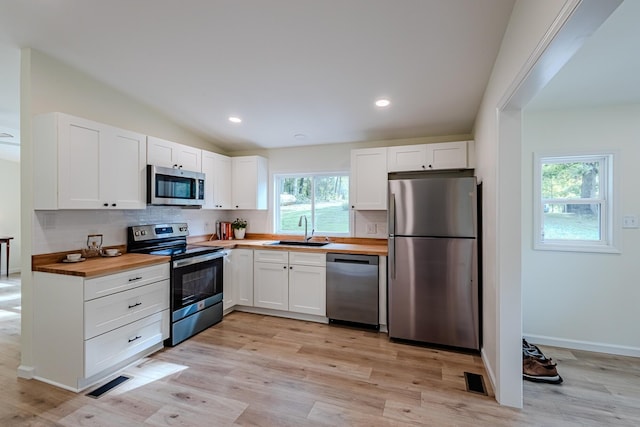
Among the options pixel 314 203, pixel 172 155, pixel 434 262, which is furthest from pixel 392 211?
pixel 172 155

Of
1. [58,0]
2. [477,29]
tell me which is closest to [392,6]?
[477,29]

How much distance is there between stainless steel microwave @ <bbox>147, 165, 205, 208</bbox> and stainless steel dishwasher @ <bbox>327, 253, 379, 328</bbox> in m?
1.76

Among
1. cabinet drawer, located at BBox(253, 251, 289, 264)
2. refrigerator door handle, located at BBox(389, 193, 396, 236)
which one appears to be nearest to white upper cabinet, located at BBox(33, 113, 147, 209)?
cabinet drawer, located at BBox(253, 251, 289, 264)

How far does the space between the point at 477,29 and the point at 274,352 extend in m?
3.07

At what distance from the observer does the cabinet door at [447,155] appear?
3.34m

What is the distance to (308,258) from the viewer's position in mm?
3549

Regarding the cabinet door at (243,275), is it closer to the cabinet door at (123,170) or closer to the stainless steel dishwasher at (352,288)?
the stainless steel dishwasher at (352,288)

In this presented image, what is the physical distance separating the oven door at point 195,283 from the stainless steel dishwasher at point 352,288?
1319 mm

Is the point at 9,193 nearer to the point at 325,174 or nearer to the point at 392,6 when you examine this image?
the point at 325,174

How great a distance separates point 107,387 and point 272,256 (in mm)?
1960

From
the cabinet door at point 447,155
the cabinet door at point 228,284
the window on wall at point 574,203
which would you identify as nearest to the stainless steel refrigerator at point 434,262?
the cabinet door at point 447,155

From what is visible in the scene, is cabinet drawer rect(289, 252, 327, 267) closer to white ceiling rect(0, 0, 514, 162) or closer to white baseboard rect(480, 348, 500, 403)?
white ceiling rect(0, 0, 514, 162)

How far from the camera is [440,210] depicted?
2855mm

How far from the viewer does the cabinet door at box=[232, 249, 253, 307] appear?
3.83 meters
